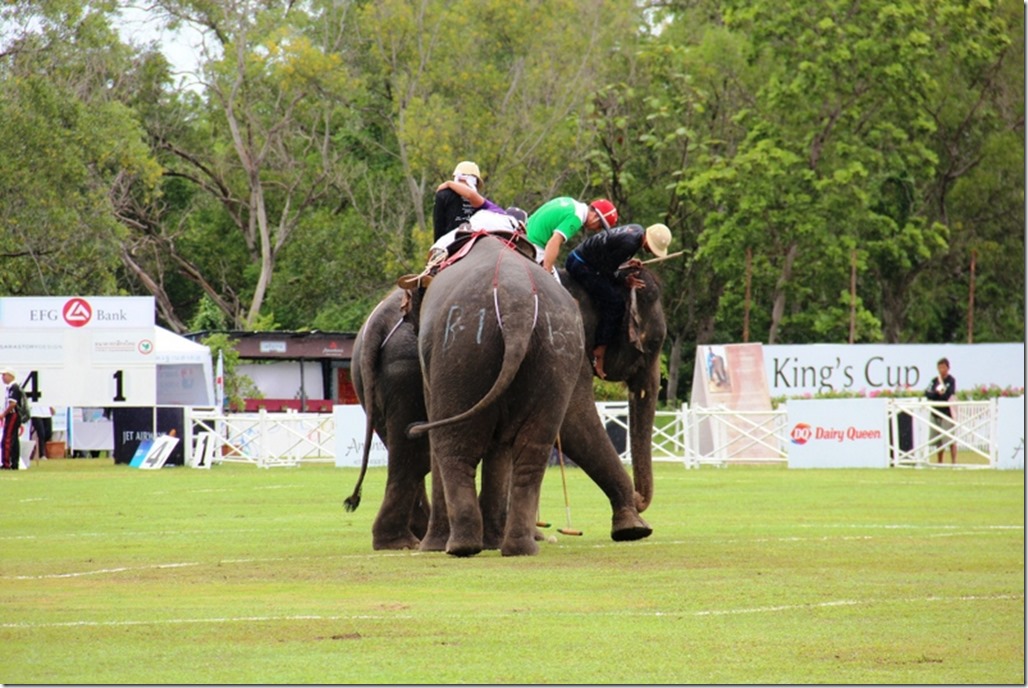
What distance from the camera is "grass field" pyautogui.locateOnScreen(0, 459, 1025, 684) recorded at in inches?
306

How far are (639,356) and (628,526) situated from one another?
140 centimetres

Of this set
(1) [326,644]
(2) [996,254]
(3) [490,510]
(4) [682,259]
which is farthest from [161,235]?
(1) [326,644]

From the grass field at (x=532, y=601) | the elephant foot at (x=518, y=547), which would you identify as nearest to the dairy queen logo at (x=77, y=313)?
the grass field at (x=532, y=601)

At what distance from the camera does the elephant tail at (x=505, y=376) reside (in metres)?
12.6

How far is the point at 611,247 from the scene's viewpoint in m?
14.5

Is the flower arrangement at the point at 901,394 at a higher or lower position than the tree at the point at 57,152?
lower

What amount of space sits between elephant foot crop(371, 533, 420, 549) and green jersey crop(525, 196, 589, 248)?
2.50m

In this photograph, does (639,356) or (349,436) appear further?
(349,436)

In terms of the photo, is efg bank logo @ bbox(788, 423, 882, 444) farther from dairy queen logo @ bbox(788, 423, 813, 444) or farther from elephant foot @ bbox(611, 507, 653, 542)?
elephant foot @ bbox(611, 507, 653, 542)

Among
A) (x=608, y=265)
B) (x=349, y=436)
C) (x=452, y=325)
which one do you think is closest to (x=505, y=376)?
(x=452, y=325)

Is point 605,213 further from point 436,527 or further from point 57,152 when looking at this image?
point 57,152

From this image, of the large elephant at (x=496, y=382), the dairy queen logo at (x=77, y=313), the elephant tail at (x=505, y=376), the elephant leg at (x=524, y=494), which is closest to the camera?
the elephant tail at (x=505, y=376)

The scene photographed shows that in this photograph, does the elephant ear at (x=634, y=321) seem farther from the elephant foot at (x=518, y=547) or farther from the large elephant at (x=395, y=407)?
the elephant foot at (x=518, y=547)

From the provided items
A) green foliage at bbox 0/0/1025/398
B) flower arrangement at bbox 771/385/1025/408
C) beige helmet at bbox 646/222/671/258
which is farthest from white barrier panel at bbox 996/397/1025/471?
green foliage at bbox 0/0/1025/398
